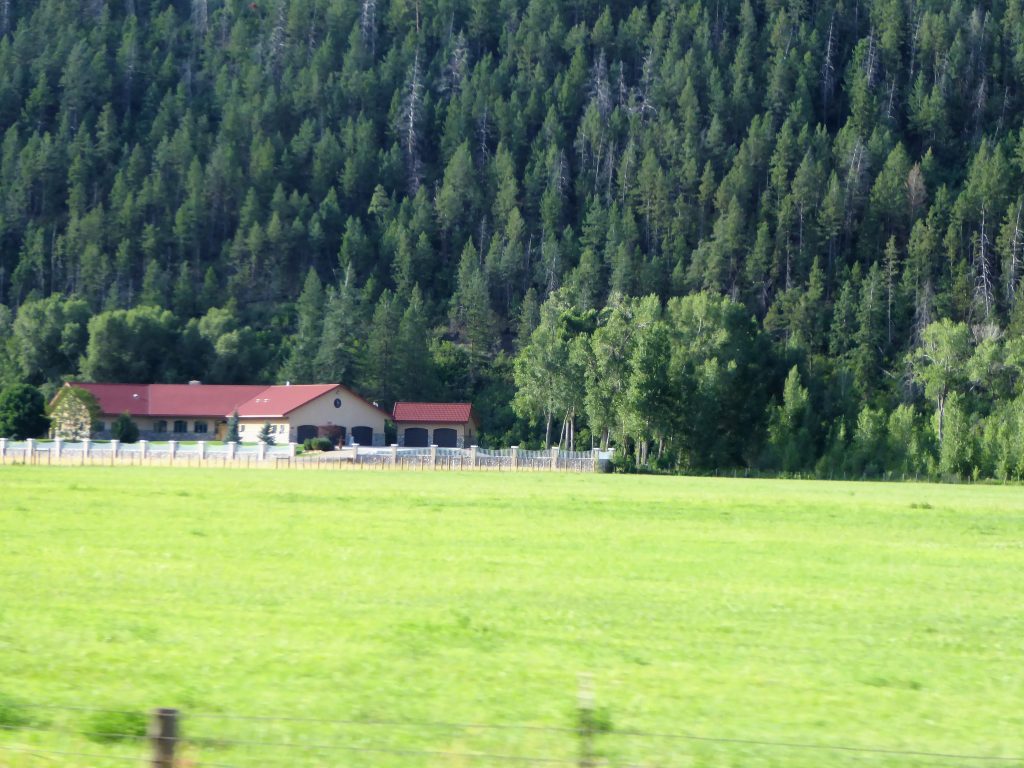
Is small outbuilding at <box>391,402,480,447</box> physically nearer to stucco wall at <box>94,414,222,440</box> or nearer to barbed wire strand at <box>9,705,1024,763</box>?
stucco wall at <box>94,414,222,440</box>

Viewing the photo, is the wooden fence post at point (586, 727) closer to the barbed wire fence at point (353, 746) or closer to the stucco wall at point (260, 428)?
the barbed wire fence at point (353, 746)

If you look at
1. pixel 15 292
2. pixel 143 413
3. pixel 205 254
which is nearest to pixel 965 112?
pixel 205 254

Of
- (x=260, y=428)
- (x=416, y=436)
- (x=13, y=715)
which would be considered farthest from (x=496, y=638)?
(x=416, y=436)

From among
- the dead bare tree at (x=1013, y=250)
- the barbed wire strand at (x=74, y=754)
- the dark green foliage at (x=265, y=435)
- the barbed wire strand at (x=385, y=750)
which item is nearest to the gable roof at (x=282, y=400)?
the dark green foliage at (x=265, y=435)

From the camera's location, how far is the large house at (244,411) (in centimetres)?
10700

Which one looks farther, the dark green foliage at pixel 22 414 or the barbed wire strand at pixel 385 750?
the dark green foliage at pixel 22 414

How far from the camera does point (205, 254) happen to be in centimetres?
16425

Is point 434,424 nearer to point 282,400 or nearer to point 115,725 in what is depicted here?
point 282,400

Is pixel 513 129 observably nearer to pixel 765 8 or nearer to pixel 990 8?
pixel 765 8

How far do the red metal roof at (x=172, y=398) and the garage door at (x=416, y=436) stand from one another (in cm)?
1418

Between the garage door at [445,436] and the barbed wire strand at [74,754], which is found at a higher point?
the garage door at [445,436]

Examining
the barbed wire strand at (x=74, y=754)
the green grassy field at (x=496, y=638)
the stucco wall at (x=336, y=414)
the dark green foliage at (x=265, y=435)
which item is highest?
the stucco wall at (x=336, y=414)

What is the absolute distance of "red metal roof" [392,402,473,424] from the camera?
114688 mm

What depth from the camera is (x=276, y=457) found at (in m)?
75.1
